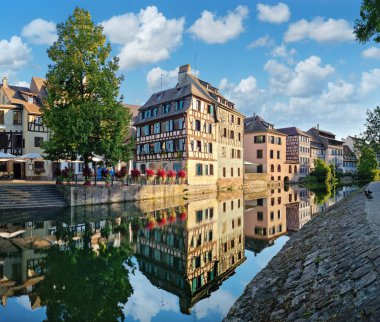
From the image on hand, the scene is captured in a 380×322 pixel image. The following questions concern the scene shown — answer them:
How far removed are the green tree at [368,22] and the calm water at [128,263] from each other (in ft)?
30.5

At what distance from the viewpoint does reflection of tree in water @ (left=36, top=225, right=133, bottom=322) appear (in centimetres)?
807

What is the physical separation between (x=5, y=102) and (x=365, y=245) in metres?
47.2

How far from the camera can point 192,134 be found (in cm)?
4072

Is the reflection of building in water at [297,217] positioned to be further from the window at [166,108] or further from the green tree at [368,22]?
the window at [166,108]

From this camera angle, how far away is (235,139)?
169 ft

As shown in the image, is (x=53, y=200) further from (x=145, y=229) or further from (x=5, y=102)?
(x=5, y=102)

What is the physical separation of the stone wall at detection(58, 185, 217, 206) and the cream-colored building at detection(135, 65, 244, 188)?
152 inches

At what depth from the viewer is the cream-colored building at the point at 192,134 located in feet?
133

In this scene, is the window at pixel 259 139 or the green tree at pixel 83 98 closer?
the green tree at pixel 83 98

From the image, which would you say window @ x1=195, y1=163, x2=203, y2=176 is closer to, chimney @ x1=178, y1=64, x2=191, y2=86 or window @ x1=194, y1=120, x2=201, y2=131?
window @ x1=194, y1=120, x2=201, y2=131

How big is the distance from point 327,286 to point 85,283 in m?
7.32

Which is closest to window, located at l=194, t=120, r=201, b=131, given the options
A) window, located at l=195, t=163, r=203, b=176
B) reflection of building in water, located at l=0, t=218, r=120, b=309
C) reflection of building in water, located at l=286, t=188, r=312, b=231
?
window, located at l=195, t=163, r=203, b=176

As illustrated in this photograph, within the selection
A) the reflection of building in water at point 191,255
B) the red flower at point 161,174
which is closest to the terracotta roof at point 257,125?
the red flower at point 161,174

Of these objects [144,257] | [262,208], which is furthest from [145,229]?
[262,208]
